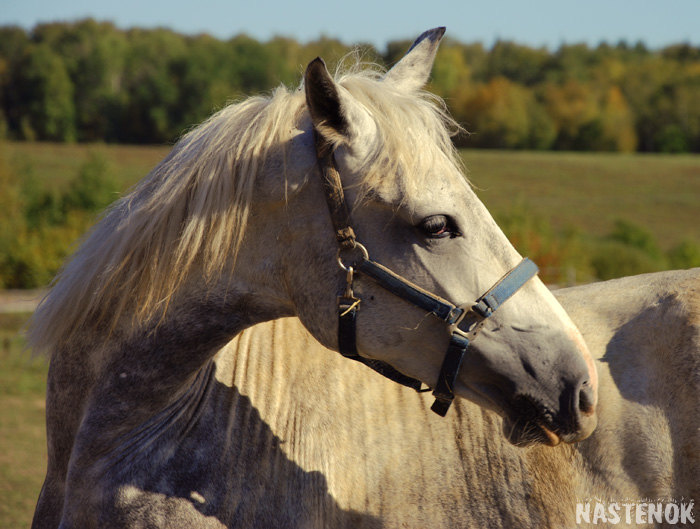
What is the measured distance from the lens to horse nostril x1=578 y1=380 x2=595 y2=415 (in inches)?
86.1

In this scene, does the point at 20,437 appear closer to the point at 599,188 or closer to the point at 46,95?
the point at 46,95

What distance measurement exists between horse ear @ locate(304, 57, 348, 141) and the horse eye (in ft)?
1.38

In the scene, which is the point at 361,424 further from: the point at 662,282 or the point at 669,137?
the point at 669,137

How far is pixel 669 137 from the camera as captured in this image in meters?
76.5

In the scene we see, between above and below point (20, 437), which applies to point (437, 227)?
above

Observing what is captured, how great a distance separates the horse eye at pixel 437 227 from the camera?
7.20 feet

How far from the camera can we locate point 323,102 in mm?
2186

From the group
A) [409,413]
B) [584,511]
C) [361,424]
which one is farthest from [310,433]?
[584,511]

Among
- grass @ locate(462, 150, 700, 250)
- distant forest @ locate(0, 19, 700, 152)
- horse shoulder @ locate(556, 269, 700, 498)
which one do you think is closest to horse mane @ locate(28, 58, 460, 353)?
horse shoulder @ locate(556, 269, 700, 498)

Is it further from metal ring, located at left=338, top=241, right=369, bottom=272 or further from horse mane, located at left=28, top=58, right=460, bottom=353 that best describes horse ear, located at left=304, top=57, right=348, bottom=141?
metal ring, located at left=338, top=241, right=369, bottom=272

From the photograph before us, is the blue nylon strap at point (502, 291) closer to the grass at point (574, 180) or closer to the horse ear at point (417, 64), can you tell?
the horse ear at point (417, 64)

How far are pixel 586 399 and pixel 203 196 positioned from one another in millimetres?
1552

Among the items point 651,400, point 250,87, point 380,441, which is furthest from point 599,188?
point 380,441

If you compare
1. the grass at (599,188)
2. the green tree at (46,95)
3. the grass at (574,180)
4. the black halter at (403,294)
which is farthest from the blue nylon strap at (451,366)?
the green tree at (46,95)
